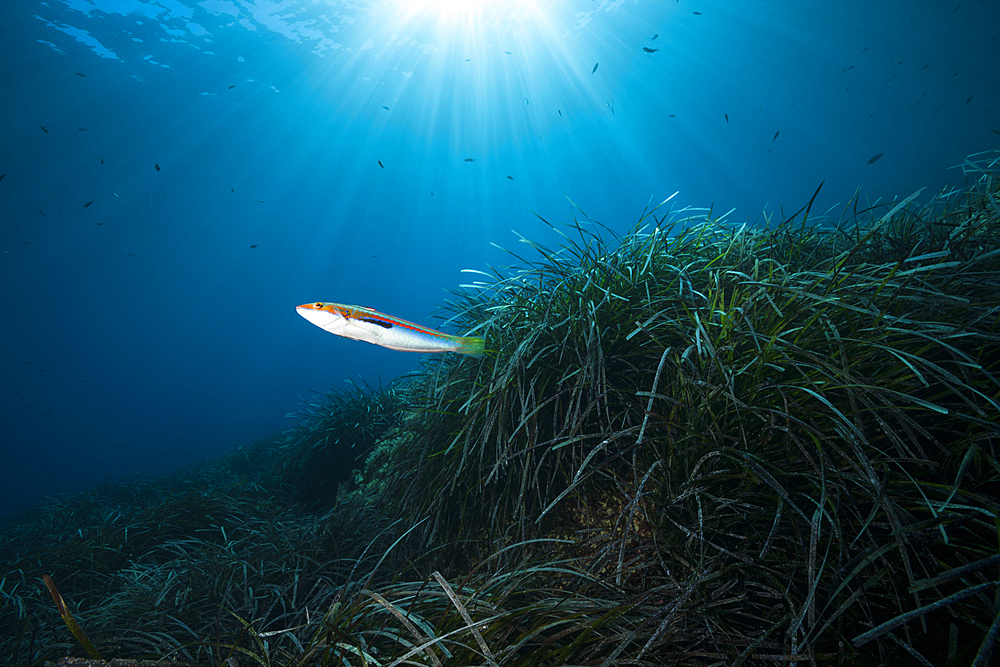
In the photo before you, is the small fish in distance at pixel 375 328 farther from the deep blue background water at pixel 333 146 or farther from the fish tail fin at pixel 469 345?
the deep blue background water at pixel 333 146

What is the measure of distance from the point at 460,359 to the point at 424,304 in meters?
81.8

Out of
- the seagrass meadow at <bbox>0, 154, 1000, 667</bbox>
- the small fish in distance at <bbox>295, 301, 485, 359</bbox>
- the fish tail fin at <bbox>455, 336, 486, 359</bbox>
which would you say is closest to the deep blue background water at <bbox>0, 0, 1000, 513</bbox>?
the seagrass meadow at <bbox>0, 154, 1000, 667</bbox>

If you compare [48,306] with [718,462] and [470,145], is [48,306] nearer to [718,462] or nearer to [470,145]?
[470,145]

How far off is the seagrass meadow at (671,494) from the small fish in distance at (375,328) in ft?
1.44

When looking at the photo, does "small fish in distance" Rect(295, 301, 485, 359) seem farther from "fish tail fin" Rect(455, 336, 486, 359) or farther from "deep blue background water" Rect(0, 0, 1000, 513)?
"deep blue background water" Rect(0, 0, 1000, 513)

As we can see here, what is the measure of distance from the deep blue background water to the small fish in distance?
17323mm

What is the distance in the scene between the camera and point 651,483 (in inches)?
56.0

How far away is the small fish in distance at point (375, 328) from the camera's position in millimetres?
1192

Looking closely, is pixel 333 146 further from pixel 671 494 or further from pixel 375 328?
pixel 671 494

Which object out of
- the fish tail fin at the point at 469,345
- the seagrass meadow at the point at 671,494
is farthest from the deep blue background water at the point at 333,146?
the fish tail fin at the point at 469,345

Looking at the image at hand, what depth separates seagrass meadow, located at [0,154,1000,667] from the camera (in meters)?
0.84

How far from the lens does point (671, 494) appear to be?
113 cm

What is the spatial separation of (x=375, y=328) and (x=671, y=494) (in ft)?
3.80

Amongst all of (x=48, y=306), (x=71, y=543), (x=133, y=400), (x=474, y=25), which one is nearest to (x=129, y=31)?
(x=474, y=25)
